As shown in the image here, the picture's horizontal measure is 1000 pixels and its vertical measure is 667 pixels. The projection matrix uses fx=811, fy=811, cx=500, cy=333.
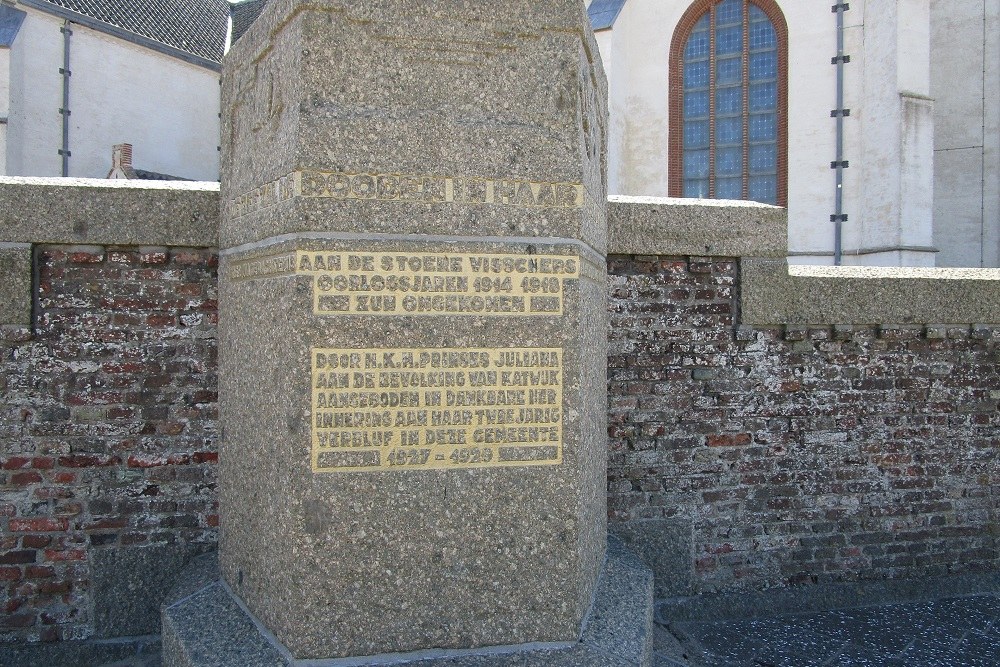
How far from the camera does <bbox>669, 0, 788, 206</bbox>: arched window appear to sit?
13211mm

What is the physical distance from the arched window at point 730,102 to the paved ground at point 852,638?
979 cm

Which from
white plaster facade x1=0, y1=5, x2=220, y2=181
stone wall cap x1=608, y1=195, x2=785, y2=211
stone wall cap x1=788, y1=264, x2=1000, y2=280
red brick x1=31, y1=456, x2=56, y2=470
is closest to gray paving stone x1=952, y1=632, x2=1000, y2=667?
stone wall cap x1=788, y1=264, x2=1000, y2=280

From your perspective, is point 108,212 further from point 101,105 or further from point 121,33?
point 121,33

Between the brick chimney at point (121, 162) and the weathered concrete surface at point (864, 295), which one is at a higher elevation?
the brick chimney at point (121, 162)

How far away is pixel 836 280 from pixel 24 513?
4013mm

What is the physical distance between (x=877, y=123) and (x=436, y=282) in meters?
11.7

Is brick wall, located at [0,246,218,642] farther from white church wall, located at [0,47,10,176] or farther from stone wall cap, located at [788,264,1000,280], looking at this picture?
white church wall, located at [0,47,10,176]

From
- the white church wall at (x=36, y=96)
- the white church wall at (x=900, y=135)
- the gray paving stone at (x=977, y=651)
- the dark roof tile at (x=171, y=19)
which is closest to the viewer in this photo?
the gray paving stone at (x=977, y=651)

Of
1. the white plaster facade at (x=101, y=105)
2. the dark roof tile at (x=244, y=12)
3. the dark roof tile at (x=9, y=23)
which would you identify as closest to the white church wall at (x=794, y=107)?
the white plaster facade at (x=101, y=105)

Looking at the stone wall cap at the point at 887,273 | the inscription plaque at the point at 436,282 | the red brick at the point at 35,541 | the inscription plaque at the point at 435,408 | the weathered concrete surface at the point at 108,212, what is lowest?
the red brick at the point at 35,541

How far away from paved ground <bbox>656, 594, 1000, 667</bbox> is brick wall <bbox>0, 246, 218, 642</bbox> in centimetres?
230

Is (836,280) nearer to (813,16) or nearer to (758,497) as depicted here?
(758,497)

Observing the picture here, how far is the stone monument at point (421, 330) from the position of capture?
262cm

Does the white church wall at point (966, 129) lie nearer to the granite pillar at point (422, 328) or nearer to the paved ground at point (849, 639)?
the paved ground at point (849, 639)
